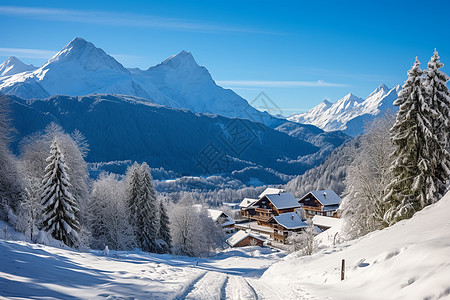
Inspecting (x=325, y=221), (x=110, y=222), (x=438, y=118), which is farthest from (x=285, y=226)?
(x=438, y=118)

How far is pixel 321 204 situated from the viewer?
7775cm

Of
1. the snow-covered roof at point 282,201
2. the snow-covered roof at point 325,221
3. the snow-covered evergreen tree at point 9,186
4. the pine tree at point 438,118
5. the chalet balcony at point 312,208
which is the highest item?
the pine tree at point 438,118

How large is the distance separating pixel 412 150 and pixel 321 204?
6209cm

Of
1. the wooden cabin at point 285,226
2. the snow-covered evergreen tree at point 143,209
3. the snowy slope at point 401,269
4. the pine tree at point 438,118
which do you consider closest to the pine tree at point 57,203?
the snow-covered evergreen tree at point 143,209

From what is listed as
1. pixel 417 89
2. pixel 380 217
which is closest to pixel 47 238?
pixel 380 217

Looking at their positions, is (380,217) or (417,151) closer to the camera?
(417,151)

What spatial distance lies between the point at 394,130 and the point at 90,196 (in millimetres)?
35135

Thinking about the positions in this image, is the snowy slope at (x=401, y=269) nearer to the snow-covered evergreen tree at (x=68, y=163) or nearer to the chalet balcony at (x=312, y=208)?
the snow-covered evergreen tree at (x=68, y=163)

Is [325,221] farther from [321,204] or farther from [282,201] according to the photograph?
[321,204]

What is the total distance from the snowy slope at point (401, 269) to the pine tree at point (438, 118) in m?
3.87

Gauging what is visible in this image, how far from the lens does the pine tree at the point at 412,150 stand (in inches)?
742

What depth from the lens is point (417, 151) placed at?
1938cm

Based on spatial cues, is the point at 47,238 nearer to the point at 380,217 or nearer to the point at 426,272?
the point at 426,272

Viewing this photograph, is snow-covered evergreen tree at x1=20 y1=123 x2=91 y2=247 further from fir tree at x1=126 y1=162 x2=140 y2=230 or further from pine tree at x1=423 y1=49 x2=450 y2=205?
pine tree at x1=423 y1=49 x2=450 y2=205
